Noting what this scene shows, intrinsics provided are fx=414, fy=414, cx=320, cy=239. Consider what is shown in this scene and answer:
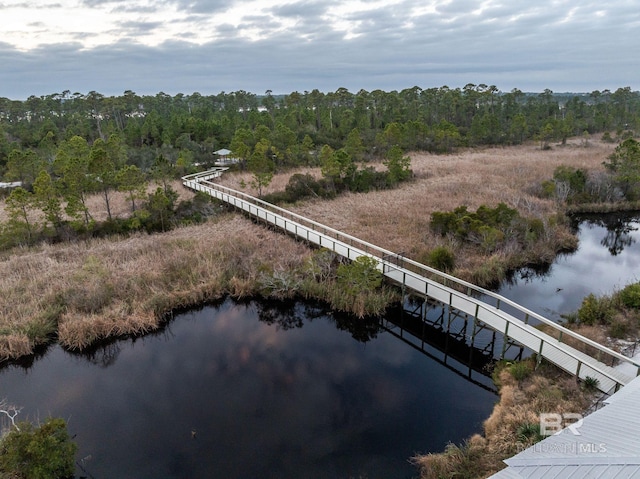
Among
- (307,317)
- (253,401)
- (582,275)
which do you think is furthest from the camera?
(582,275)

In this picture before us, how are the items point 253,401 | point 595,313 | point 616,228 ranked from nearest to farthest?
point 253,401, point 595,313, point 616,228

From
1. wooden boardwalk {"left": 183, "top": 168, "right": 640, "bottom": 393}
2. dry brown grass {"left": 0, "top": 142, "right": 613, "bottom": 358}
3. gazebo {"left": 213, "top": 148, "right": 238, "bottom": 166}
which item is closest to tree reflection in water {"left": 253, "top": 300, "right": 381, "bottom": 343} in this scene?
dry brown grass {"left": 0, "top": 142, "right": 613, "bottom": 358}

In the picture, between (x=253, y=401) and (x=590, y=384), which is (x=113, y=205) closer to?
(x=253, y=401)

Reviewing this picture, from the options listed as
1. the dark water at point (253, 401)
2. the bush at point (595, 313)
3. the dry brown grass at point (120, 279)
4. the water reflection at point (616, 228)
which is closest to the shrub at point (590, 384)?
the dark water at point (253, 401)

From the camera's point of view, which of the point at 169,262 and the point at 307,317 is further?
the point at 169,262

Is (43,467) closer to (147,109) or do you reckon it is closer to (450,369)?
(450,369)

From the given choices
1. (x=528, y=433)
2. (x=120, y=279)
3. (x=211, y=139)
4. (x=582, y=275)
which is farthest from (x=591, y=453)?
(x=211, y=139)

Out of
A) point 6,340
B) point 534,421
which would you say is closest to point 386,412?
point 534,421

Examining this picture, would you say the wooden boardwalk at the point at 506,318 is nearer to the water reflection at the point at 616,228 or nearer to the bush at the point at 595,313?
the bush at the point at 595,313
